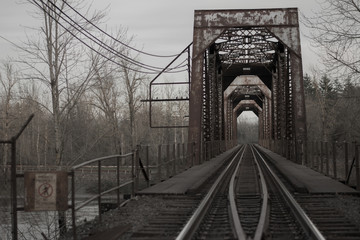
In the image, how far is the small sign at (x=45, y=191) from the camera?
5828mm

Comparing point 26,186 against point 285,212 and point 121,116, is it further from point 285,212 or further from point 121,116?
point 121,116

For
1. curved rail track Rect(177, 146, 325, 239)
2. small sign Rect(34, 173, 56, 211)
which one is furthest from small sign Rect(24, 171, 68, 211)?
curved rail track Rect(177, 146, 325, 239)

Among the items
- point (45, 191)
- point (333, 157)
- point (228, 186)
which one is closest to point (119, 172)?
point (45, 191)

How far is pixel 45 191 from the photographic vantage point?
5.85 m

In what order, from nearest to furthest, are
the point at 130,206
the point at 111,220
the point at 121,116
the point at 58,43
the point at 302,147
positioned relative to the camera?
the point at 111,220 → the point at 130,206 → the point at 58,43 → the point at 302,147 → the point at 121,116

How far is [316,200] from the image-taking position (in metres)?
9.13

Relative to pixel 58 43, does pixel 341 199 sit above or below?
below

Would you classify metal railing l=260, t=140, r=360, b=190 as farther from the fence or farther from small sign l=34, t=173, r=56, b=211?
small sign l=34, t=173, r=56, b=211

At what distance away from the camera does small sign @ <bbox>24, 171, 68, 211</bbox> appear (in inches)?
229

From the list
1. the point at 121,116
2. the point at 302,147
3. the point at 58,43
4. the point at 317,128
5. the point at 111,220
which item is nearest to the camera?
the point at 111,220

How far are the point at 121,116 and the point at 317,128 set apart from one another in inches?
1248

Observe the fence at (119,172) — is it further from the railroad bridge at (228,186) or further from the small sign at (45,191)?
the small sign at (45,191)

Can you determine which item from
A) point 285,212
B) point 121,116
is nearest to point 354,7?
point 285,212

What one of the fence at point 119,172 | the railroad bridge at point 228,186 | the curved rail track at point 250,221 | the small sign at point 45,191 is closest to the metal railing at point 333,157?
the railroad bridge at point 228,186
